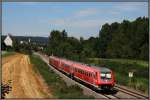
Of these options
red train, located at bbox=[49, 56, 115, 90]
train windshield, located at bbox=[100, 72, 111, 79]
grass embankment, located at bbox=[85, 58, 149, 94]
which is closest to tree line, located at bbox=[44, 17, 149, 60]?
grass embankment, located at bbox=[85, 58, 149, 94]

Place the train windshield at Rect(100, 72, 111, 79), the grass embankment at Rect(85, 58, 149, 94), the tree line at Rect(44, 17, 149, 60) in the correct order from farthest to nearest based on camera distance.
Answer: the tree line at Rect(44, 17, 149, 60)
the grass embankment at Rect(85, 58, 149, 94)
the train windshield at Rect(100, 72, 111, 79)

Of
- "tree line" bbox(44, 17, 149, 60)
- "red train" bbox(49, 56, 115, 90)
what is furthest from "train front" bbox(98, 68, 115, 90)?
"tree line" bbox(44, 17, 149, 60)

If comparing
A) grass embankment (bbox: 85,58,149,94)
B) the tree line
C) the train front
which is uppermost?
the tree line

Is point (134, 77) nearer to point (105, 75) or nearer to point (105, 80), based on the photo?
point (105, 75)

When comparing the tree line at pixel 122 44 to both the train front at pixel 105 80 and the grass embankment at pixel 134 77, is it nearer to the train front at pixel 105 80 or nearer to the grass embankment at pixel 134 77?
the grass embankment at pixel 134 77

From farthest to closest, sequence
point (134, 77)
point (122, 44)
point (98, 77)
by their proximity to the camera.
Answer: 1. point (122, 44)
2. point (134, 77)
3. point (98, 77)

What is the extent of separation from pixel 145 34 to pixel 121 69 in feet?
129

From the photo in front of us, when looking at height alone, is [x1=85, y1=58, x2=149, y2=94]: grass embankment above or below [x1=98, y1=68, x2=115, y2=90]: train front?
below

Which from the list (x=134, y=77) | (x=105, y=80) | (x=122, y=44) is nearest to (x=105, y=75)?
(x=105, y=80)

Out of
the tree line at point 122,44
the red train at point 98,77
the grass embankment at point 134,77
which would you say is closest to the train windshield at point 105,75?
the red train at point 98,77

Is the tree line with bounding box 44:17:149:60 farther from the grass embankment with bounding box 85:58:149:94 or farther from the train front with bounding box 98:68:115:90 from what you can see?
the train front with bounding box 98:68:115:90

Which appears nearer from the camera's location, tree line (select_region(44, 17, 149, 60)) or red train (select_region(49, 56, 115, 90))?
red train (select_region(49, 56, 115, 90))

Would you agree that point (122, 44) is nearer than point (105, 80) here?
No

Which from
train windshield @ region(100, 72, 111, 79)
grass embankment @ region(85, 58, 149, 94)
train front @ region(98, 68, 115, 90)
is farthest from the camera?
grass embankment @ region(85, 58, 149, 94)
